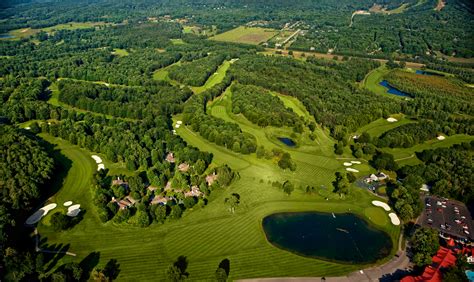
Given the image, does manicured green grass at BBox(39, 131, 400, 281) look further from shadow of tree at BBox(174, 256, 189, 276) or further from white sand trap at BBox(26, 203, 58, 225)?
white sand trap at BBox(26, 203, 58, 225)

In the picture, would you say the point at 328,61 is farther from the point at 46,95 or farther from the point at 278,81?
the point at 46,95

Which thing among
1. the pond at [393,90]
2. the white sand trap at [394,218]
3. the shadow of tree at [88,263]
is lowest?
the white sand trap at [394,218]

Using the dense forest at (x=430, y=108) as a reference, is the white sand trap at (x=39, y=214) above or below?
below

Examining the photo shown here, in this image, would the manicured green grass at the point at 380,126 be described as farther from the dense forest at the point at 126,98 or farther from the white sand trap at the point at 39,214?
the white sand trap at the point at 39,214

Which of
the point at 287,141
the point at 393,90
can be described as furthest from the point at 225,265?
the point at 393,90

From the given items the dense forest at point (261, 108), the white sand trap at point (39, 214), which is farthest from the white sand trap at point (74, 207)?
the dense forest at point (261, 108)

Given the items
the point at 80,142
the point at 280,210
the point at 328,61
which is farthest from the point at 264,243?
the point at 328,61
